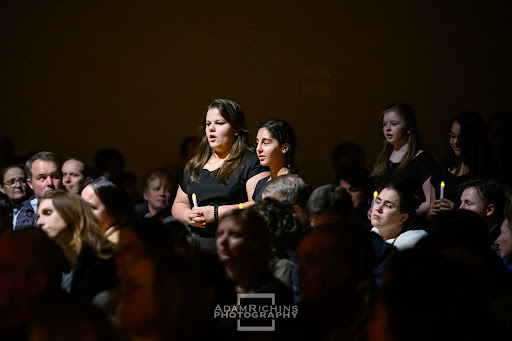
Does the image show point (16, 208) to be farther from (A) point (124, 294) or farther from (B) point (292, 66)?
(A) point (124, 294)

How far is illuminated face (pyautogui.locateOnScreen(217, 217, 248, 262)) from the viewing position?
10.5 ft

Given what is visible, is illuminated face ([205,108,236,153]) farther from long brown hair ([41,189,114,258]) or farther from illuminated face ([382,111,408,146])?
illuminated face ([382,111,408,146])

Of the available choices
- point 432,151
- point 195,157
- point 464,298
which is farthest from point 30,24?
point 464,298

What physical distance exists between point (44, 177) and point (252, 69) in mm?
2381

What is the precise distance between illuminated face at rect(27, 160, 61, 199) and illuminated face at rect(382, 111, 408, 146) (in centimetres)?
211

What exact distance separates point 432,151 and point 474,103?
0.57 m

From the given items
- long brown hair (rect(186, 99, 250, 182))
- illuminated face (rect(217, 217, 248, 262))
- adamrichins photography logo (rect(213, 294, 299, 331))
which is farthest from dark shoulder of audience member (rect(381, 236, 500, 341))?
long brown hair (rect(186, 99, 250, 182))

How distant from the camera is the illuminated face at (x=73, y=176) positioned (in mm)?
5363

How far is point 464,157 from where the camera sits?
4867 mm

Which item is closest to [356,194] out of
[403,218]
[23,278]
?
[403,218]

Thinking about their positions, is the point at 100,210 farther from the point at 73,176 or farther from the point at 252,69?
the point at 252,69

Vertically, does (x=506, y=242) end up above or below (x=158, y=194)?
below

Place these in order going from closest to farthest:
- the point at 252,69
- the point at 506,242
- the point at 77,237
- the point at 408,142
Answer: the point at 506,242 < the point at 77,237 < the point at 408,142 < the point at 252,69

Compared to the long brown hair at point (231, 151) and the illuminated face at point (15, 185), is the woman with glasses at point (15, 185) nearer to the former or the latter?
the illuminated face at point (15, 185)
